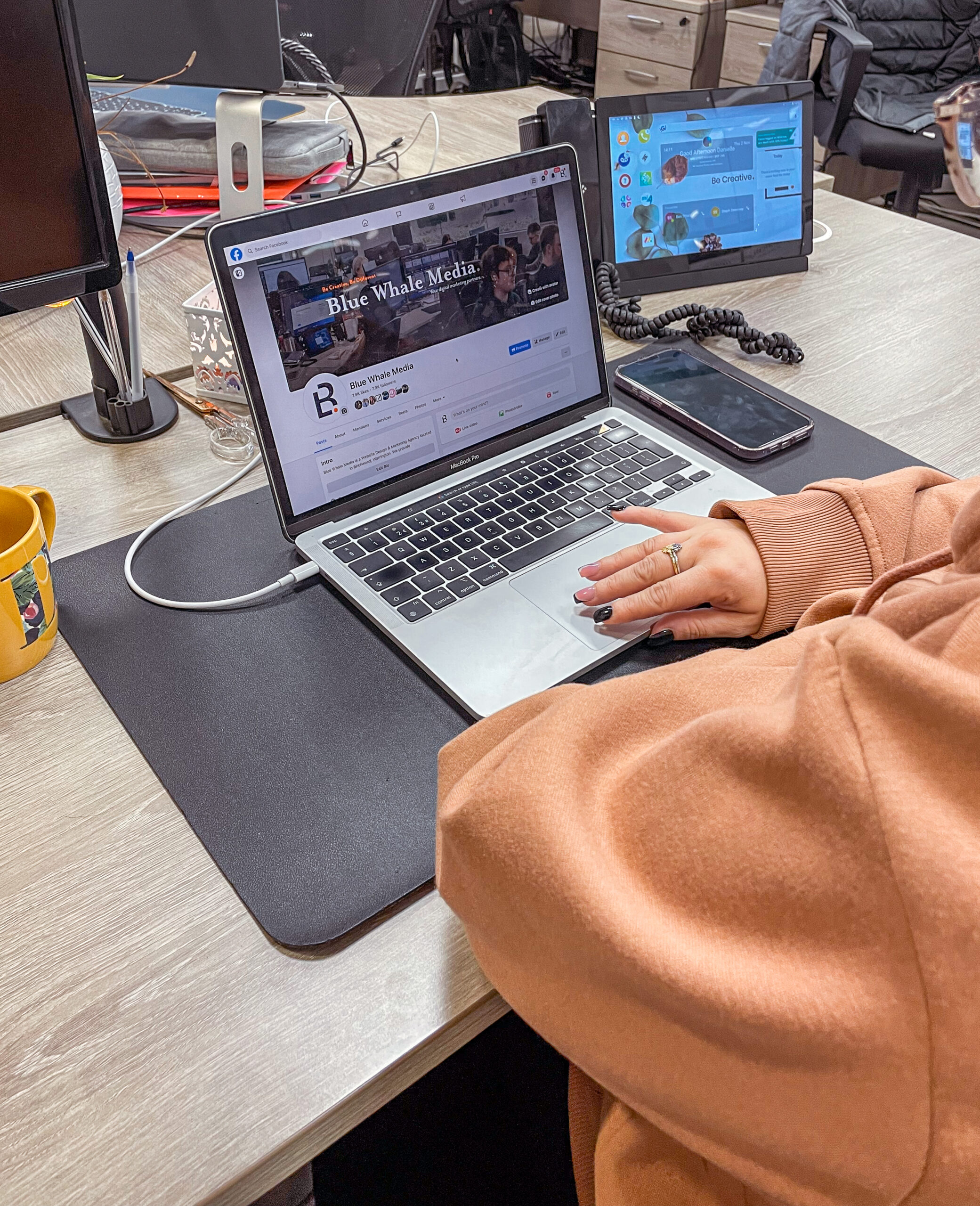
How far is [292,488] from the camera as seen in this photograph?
2.48 ft

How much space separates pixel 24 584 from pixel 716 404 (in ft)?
2.31

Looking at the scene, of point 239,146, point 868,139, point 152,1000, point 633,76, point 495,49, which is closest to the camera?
point 152,1000

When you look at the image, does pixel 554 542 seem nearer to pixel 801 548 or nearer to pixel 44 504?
pixel 801 548

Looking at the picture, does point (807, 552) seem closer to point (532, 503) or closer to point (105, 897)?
point (532, 503)

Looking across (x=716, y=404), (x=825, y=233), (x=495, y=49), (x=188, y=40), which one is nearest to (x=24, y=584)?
(x=716, y=404)

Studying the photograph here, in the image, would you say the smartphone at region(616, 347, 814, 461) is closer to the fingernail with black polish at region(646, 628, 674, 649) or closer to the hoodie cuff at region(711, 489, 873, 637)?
the hoodie cuff at region(711, 489, 873, 637)

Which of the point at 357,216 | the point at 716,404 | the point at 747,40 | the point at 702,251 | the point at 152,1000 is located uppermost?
the point at 747,40

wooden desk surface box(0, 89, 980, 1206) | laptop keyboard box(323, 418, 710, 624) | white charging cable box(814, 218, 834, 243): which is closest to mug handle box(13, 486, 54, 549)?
wooden desk surface box(0, 89, 980, 1206)

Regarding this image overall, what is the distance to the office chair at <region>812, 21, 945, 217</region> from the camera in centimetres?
254

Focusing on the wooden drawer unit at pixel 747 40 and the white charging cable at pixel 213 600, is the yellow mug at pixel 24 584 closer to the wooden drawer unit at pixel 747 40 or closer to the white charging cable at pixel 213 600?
the white charging cable at pixel 213 600

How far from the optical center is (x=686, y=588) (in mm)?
713

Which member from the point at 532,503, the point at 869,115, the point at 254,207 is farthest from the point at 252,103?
the point at 869,115

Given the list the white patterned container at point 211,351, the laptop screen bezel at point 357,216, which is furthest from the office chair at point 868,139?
the white patterned container at point 211,351

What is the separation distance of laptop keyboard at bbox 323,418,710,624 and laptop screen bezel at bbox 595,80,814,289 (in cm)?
41
